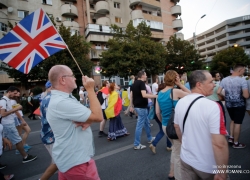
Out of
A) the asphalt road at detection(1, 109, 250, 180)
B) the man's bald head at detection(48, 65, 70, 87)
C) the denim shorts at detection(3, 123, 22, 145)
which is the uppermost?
the man's bald head at detection(48, 65, 70, 87)

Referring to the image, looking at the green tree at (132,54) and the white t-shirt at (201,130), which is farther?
the green tree at (132,54)

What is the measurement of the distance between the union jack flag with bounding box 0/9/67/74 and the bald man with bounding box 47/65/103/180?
5.52 ft

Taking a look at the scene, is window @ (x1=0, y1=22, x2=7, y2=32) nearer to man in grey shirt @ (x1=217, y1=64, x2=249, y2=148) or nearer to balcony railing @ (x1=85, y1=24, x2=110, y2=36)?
balcony railing @ (x1=85, y1=24, x2=110, y2=36)

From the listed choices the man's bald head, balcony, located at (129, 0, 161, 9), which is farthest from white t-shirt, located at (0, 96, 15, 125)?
balcony, located at (129, 0, 161, 9)

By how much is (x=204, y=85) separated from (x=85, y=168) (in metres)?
1.51

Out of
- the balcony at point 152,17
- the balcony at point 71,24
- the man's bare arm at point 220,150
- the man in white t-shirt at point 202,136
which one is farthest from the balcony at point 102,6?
the man's bare arm at point 220,150

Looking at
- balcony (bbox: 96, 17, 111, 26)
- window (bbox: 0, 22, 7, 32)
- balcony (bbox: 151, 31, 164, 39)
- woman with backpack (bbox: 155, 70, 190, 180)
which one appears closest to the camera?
woman with backpack (bbox: 155, 70, 190, 180)

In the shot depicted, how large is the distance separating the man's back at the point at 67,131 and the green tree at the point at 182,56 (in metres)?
25.0

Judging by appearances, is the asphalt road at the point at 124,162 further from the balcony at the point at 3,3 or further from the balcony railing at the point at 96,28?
the balcony at the point at 3,3

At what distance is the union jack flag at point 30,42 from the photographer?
280 centimetres

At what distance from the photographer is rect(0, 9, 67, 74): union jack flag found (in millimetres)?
2803

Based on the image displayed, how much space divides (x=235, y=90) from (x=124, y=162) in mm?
3127

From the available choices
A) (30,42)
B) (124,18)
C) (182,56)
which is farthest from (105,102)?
(124,18)

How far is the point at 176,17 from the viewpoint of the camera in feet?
113
